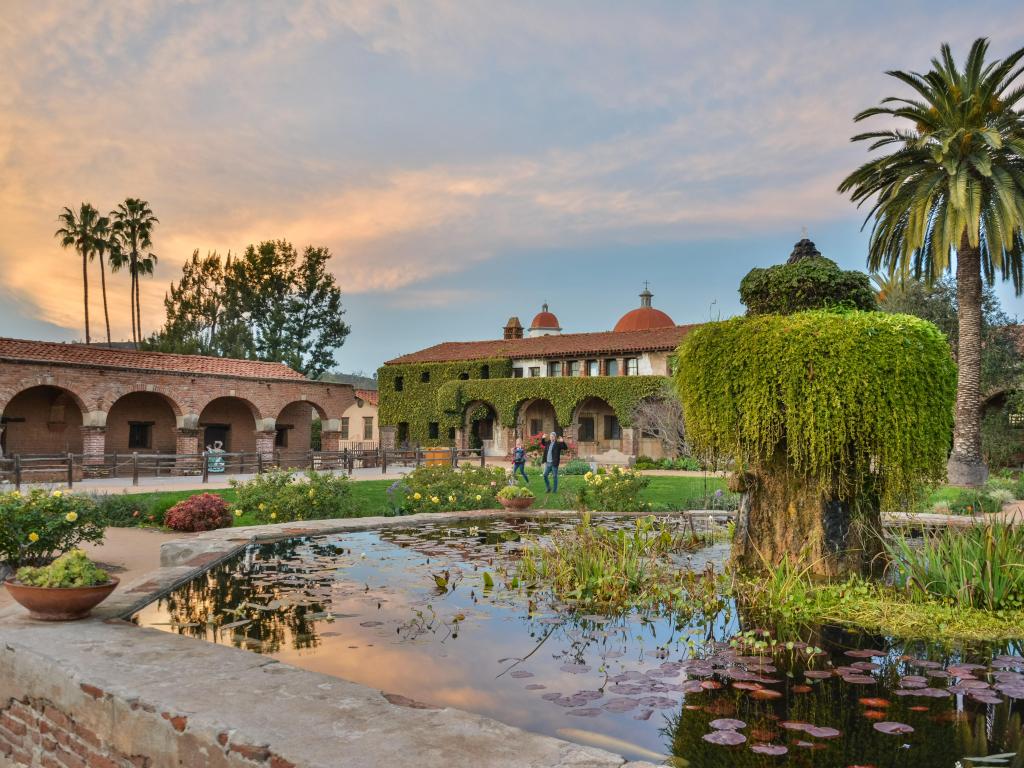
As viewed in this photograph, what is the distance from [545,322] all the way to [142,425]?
1131 inches

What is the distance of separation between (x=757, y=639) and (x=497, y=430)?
39885 millimetres

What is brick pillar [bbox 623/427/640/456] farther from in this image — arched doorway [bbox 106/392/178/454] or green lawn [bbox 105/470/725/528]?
arched doorway [bbox 106/392/178/454]

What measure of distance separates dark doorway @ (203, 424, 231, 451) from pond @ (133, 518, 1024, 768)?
29.0 meters

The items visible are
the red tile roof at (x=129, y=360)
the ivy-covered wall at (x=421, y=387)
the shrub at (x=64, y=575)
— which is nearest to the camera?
the shrub at (x=64, y=575)

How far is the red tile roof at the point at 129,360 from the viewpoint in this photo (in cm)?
2639

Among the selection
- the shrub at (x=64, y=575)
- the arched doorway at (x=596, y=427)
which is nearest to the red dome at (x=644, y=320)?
the arched doorway at (x=596, y=427)

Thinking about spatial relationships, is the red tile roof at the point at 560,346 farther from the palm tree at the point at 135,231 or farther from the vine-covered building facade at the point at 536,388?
the palm tree at the point at 135,231

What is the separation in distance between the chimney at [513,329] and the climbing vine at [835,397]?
4547 cm

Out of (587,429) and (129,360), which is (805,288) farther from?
(587,429)

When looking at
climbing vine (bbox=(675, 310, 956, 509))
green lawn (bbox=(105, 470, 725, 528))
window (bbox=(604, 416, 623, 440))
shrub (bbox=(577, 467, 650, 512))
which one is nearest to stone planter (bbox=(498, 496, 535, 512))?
green lawn (bbox=(105, 470, 725, 528))

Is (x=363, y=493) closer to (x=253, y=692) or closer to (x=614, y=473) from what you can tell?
(x=614, y=473)

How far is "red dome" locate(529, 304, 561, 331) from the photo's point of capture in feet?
174

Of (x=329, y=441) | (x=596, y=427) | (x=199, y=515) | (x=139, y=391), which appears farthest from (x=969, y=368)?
(x=139, y=391)

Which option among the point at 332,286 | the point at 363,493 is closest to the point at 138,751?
the point at 363,493
